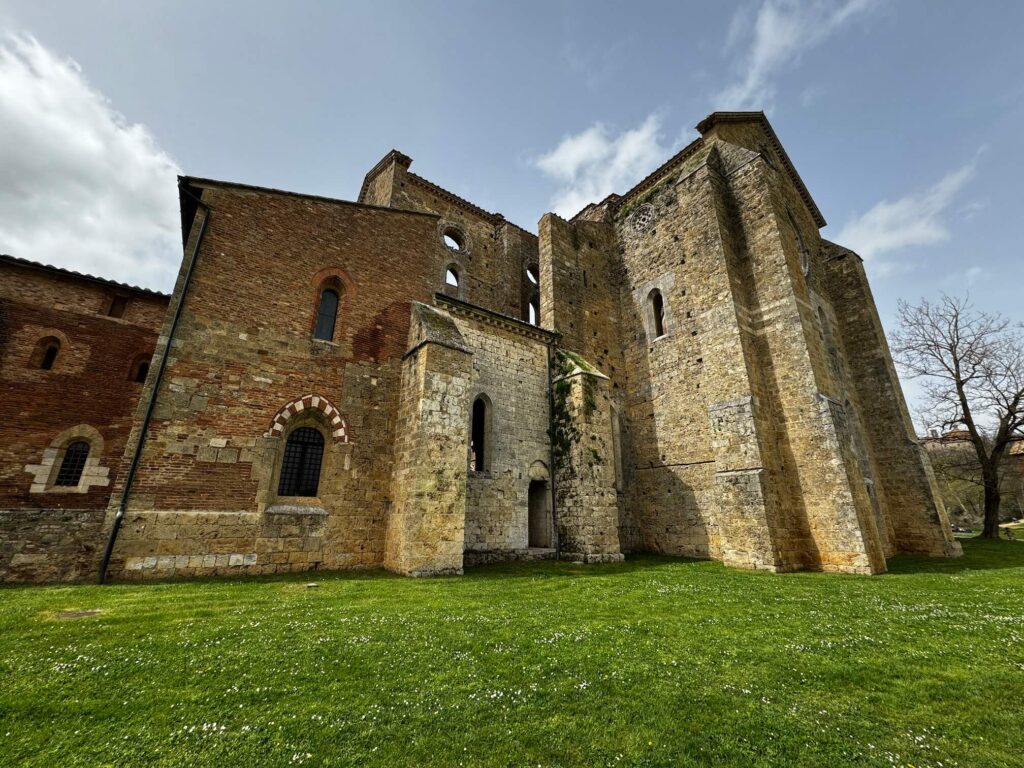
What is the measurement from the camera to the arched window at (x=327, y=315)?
1140 centimetres

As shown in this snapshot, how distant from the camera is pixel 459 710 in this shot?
3549mm

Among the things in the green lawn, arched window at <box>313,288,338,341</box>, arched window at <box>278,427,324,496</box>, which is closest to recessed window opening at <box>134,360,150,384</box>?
arched window at <box>313,288,338,341</box>

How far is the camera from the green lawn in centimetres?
306

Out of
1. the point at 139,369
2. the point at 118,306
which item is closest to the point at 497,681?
the point at 139,369

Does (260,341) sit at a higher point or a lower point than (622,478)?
higher

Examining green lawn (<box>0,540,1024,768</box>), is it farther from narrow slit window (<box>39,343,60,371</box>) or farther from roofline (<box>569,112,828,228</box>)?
roofline (<box>569,112,828,228</box>)

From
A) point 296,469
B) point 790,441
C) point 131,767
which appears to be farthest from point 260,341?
point 790,441

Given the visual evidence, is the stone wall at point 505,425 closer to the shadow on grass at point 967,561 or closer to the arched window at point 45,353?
the shadow on grass at point 967,561

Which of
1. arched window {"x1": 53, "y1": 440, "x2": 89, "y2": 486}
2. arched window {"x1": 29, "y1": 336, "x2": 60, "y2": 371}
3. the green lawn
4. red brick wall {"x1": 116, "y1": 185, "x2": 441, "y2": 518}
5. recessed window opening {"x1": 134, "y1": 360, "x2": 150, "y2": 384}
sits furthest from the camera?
recessed window opening {"x1": 134, "y1": 360, "x2": 150, "y2": 384}

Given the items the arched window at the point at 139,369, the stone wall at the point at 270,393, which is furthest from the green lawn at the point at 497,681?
the arched window at the point at 139,369

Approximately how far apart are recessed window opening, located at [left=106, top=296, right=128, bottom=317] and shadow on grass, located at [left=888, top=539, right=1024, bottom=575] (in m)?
22.8

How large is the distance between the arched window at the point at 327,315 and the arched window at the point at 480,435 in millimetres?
4684

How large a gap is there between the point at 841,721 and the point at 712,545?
10.7m

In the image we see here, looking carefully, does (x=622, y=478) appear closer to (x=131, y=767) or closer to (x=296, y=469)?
(x=296, y=469)
